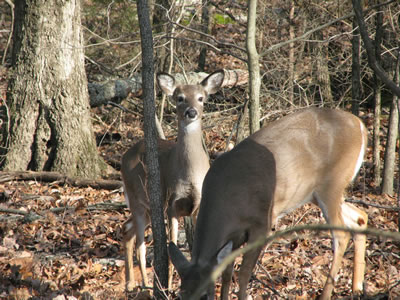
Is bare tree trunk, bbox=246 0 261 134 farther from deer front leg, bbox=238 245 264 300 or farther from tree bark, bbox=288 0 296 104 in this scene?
deer front leg, bbox=238 245 264 300

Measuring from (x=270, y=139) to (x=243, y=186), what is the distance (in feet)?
2.18

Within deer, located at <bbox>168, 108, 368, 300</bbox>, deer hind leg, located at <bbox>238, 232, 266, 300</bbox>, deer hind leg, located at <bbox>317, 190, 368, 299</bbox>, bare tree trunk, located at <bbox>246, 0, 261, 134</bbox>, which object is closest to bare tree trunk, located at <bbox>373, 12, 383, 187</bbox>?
bare tree trunk, located at <bbox>246, 0, 261, 134</bbox>

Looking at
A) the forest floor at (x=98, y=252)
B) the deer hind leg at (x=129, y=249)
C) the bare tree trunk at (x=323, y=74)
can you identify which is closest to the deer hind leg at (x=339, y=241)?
the forest floor at (x=98, y=252)

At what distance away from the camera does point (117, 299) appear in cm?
491

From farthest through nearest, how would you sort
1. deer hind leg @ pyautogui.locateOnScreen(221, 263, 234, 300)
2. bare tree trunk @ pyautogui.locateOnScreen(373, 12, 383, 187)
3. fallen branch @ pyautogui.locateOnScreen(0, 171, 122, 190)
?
fallen branch @ pyautogui.locateOnScreen(0, 171, 122, 190) < bare tree trunk @ pyautogui.locateOnScreen(373, 12, 383, 187) < deer hind leg @ pyautogui.locateOnScreen(221, 263, 234, 300)

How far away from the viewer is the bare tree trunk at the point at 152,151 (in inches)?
175

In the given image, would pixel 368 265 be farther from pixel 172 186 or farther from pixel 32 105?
pixel 32 105

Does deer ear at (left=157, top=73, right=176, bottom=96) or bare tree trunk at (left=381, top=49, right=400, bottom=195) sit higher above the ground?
deer ear at (left=157, top=73, right=176, bottom=96)

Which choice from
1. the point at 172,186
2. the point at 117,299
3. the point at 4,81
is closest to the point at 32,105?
the point at 4,81

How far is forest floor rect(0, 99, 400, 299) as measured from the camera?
500 cm

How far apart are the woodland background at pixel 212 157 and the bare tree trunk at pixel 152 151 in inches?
19.9

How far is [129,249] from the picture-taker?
5980 millimetres

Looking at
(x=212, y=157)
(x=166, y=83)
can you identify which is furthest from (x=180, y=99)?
(x=212, y=157)

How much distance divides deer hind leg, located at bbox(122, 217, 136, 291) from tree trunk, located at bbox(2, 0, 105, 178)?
112 inches
